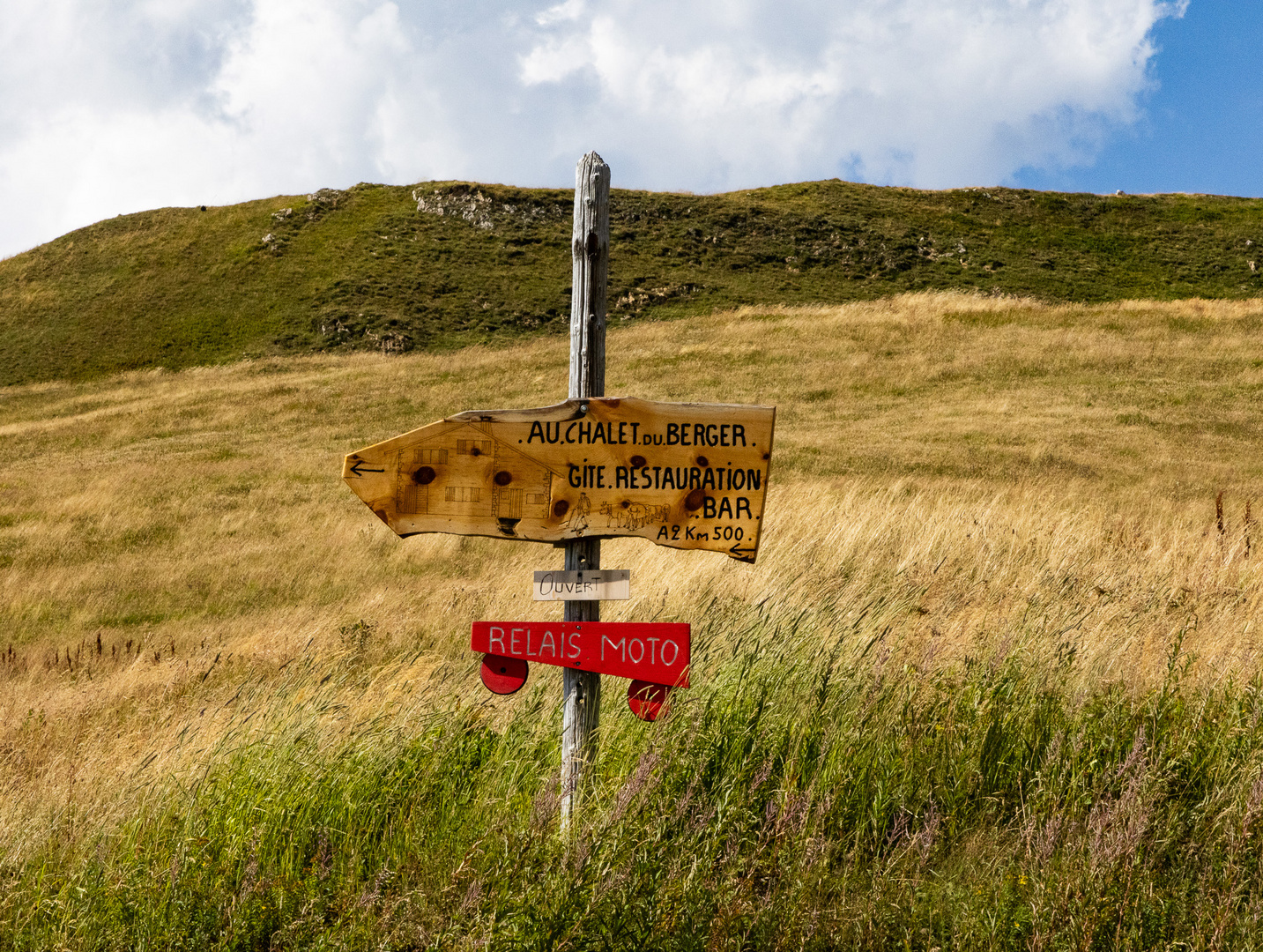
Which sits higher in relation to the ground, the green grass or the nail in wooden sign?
the nail in wooden sign

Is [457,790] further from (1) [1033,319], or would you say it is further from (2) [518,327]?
(2) [518,327]

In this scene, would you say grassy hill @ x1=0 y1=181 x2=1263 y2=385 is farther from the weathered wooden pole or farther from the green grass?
the green grass

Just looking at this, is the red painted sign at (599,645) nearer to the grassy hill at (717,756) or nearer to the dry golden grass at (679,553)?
the grassy hill at (717,756)

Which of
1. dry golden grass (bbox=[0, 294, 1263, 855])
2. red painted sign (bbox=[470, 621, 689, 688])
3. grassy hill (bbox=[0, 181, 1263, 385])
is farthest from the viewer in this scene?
grassy hill (bbox=[0, 181, 1263, 385])

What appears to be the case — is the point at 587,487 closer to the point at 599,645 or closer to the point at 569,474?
the point at 569,474

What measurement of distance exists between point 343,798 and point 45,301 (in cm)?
5483

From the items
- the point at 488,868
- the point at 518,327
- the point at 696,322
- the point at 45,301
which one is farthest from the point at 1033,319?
the point at 45,301

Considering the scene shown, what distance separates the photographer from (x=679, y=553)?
791 centimetres

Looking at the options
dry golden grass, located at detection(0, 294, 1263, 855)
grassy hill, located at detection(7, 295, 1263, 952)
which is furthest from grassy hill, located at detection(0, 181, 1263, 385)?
grassy hill, located at detection(7, 295, 1263, 952)

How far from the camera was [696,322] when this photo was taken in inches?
1256

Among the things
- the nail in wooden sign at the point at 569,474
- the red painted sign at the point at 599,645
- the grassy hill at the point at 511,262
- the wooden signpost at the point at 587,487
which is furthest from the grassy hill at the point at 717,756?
the grassy hill at the point at 511,262

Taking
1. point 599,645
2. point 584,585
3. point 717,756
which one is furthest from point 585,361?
point 717,756

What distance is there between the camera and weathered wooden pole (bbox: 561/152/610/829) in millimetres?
3172

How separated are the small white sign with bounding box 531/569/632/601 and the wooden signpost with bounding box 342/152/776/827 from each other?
0.05m
